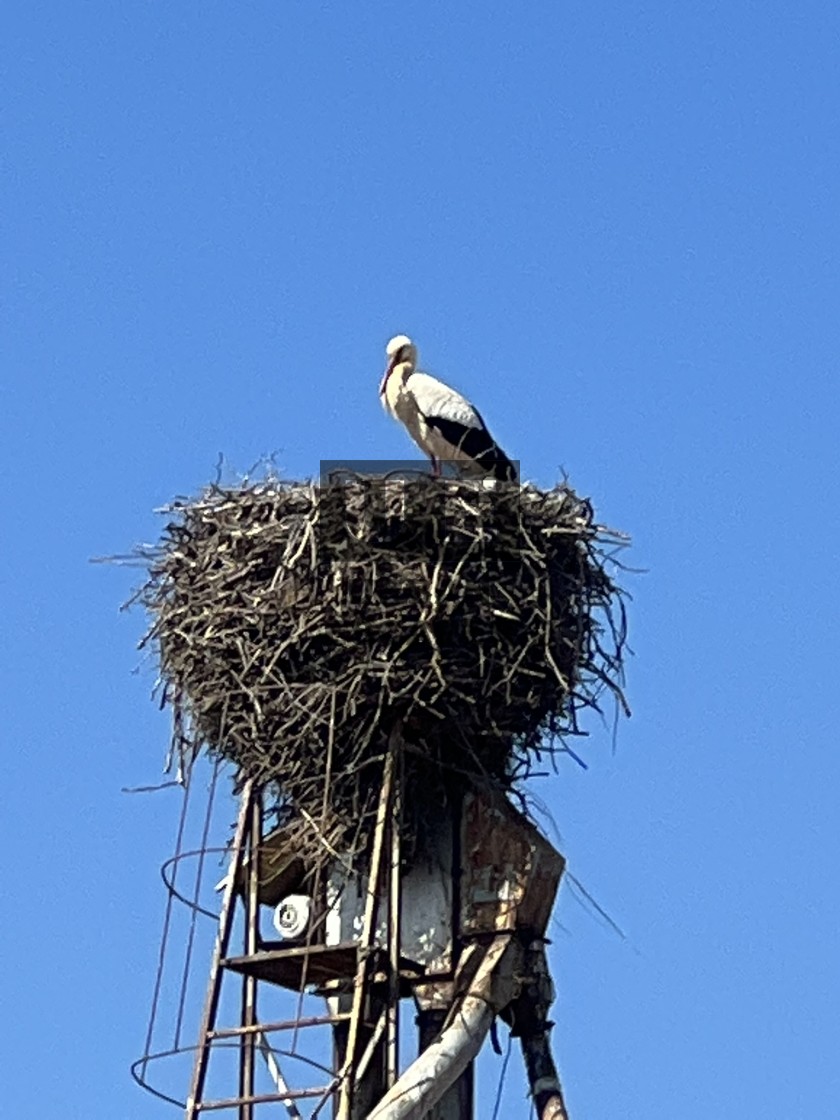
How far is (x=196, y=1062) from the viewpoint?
1437 centimetres

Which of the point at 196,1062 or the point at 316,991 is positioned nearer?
the point at 196,1062

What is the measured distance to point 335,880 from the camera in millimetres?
15156

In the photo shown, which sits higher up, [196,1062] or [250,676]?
[250,676]

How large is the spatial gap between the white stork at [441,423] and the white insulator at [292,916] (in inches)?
88.7

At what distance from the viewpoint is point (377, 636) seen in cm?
1450

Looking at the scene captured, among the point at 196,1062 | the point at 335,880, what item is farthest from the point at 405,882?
the point at 196,1062

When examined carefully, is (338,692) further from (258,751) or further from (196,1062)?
(196,1062)

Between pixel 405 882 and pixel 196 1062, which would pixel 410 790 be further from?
pixel 196 1062

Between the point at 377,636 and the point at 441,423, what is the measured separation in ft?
8.52

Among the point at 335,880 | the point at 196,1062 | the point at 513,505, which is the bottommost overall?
the point at 196,1062

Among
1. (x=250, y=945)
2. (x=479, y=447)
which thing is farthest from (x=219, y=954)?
(x=479, y=447)

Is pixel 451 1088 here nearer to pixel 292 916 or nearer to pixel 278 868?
pixel 292 916

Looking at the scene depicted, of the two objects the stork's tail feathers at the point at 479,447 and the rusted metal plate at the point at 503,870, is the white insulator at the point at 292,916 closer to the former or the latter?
the rusted metal plate at the point at 503,870

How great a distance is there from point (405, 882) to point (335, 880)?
321 mm
